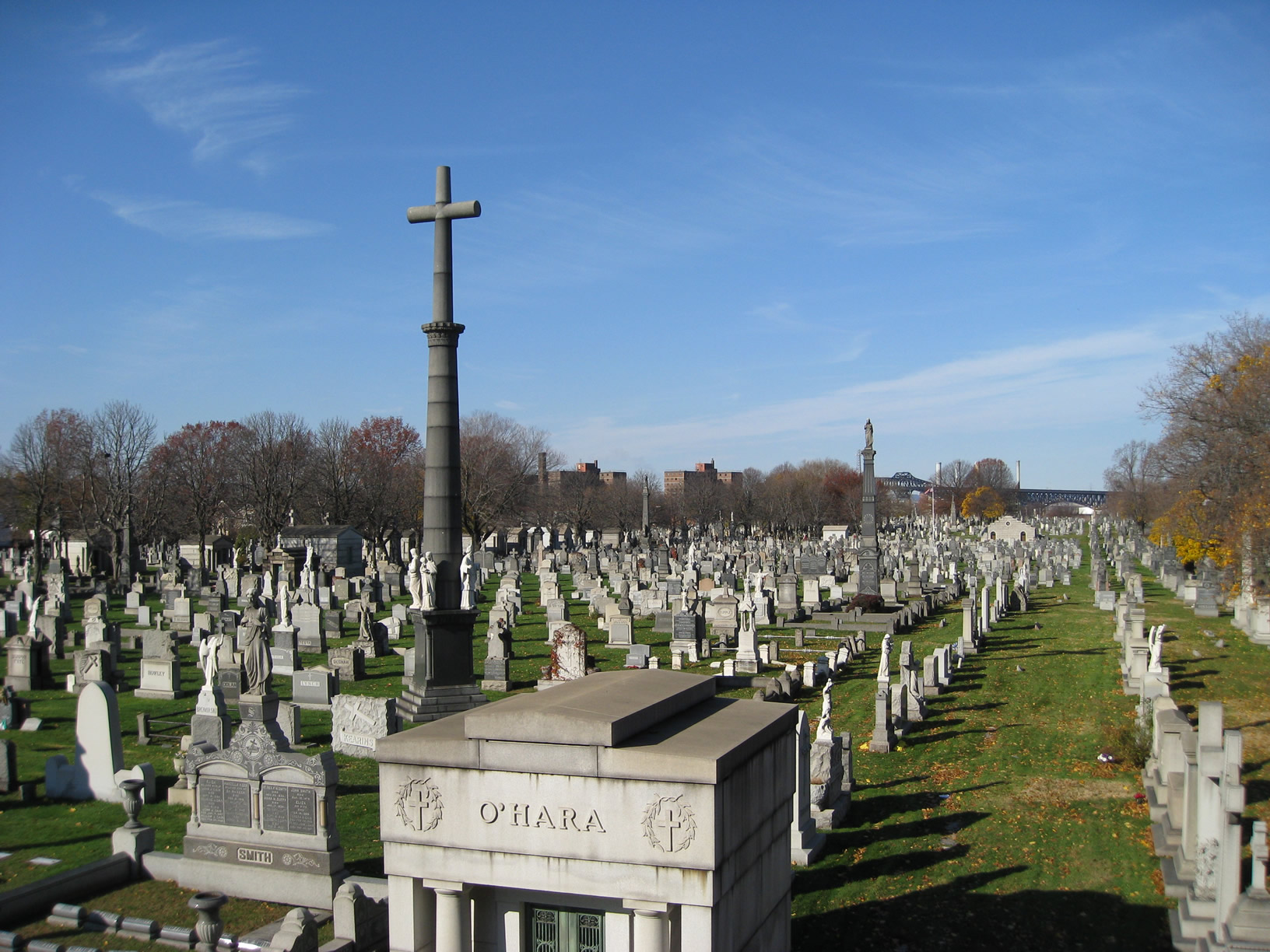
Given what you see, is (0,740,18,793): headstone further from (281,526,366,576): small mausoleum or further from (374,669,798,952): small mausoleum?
(281,526,366,576): small mausoleum

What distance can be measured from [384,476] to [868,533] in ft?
130

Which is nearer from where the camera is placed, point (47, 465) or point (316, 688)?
point (316, 688)

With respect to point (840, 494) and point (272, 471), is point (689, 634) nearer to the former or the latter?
point (272, 471)

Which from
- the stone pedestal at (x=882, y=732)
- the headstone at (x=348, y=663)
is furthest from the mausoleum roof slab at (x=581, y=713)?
the headstone at (x=348, y=663)

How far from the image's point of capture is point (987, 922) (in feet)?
26.5

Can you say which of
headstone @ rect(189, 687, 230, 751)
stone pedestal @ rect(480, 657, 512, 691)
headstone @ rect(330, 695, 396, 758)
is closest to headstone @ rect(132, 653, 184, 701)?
headstone @ rect(189, 687, 230, 751)

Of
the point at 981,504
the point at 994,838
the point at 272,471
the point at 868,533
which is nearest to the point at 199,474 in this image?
the point at 272,471

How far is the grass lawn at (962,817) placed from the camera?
8.15 m

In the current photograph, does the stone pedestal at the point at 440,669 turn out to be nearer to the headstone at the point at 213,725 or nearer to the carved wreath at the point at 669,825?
the headstone at the point at 213,725

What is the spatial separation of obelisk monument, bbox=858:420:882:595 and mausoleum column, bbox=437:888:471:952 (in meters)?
29.7

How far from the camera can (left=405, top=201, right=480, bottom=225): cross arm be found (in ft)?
50.3

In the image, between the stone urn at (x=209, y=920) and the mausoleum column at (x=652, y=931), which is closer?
the mausoleum column at (x=652, y=931)

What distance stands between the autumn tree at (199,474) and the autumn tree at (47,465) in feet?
14.7

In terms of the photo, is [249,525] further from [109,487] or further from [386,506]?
[109,487]
